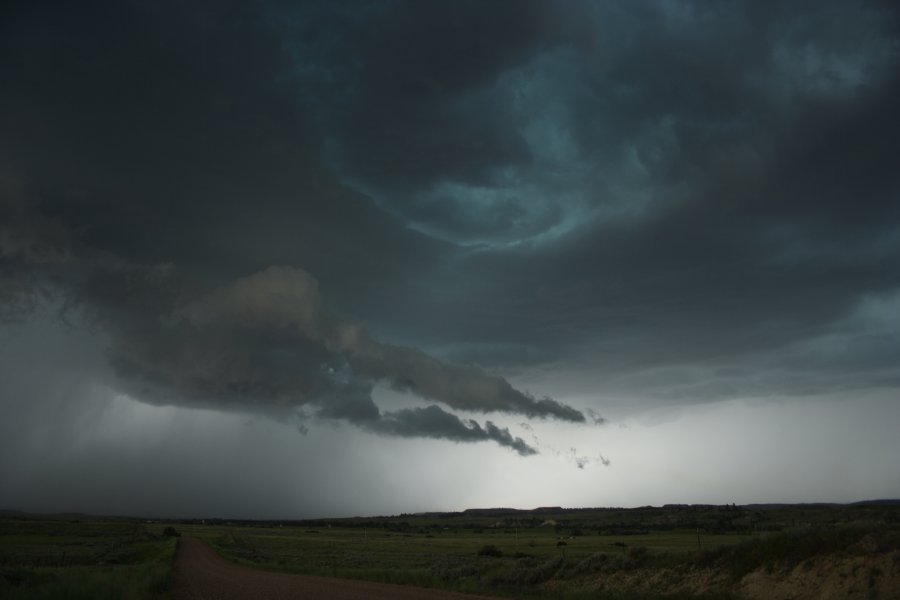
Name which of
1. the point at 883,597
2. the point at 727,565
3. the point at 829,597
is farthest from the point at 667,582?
the point at 883,597

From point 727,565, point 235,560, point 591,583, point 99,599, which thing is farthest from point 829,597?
point 235,560

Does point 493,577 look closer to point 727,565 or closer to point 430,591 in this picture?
point 430,591

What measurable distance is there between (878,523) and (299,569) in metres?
33.2

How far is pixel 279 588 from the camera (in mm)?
28531

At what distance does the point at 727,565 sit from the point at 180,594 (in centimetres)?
2339

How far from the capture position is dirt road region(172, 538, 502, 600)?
2519 cm

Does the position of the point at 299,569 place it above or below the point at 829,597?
below

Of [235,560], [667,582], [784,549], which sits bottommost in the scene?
[235,560]

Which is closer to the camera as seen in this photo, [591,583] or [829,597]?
[829,597]

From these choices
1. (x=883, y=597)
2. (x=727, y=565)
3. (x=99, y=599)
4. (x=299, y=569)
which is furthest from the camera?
(x=299, y=569)

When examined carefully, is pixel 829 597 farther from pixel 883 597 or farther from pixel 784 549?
pixel 784 549

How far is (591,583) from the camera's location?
2922cm

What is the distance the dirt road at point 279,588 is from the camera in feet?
82.6

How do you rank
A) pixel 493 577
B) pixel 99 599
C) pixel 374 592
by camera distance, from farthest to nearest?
pixel 493 577, pixel 374 592, pixel 99 599
